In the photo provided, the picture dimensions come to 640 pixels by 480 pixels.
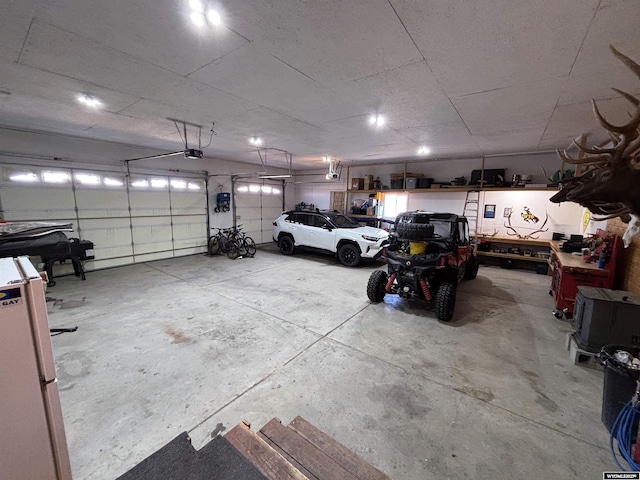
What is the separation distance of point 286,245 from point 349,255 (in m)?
2.33

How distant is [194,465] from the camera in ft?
3.45

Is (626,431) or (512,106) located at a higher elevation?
(512,106)

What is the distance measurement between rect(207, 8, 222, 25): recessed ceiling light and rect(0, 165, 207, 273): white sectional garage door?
6.03 m

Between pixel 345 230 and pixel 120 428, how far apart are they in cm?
563

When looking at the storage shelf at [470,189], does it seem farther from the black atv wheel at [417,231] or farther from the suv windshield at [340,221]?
the black atv wheel at [417,231]

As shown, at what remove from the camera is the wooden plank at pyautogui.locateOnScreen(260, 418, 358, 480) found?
1310mm

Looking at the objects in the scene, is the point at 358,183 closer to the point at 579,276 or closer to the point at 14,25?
the point at 579,276

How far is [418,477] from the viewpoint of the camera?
1.62 m

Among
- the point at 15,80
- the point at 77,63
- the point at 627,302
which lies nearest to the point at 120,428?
the point at 77,63

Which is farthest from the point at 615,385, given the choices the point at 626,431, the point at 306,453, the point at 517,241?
the point at 517,241

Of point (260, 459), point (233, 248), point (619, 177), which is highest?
point (619, 177)

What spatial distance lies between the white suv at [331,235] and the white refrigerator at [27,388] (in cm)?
591

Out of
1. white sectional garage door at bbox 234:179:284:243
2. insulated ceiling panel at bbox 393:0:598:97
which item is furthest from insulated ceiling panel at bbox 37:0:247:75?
white sectional garage door at bbox 234:179:284:243

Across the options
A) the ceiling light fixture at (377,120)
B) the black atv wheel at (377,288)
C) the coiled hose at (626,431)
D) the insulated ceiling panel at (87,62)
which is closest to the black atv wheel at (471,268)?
the black atv wheel at (377,288)
